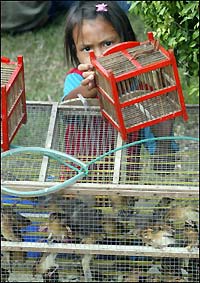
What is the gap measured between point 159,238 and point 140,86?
1.74 ft

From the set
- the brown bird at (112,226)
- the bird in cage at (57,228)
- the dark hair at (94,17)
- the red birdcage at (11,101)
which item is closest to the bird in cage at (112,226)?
the brown bird at (112,226)

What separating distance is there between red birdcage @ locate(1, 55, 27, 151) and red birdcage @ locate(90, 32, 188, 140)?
0.27m

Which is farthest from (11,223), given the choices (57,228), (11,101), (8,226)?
(11,101)

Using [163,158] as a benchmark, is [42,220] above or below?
below

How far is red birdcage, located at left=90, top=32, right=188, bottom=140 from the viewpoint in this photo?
219 centimetres

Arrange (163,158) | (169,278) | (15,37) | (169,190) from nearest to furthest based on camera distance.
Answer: (169,190) → (163,158) → (169,278) → (15,37)

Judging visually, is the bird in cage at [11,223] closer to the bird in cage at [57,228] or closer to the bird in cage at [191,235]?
the bird in cage at [57,228]

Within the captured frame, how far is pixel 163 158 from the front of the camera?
2.36 metres

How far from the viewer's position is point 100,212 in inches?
93.5

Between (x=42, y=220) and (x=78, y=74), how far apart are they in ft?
1.86

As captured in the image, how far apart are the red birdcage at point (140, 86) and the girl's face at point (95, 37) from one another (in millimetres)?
188

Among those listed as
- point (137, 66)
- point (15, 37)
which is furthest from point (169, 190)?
point (15, 37)

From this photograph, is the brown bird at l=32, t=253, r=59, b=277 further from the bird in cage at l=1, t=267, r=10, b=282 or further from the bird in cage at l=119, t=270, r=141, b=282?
the bird in cage at l=119, t=270, r=141, b=282

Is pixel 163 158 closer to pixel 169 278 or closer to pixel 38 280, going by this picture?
pixel 169 278
